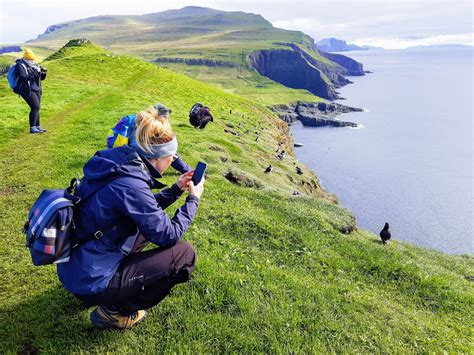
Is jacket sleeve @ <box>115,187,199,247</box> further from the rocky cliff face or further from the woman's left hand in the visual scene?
the rocky cliff face

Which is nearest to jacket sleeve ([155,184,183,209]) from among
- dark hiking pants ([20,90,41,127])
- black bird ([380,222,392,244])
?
black bird ([380,222,392,244])

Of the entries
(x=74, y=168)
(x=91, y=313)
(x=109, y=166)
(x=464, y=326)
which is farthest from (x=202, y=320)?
(x=74, y=168)

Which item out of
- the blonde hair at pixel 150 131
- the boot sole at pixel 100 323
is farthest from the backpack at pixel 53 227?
the boot sole at pixel 100 323

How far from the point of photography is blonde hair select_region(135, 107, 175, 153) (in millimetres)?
6539

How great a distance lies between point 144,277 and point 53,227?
1.91 meters

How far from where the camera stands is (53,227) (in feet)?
19.2

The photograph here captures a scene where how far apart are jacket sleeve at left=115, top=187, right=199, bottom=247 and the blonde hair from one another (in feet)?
2.99

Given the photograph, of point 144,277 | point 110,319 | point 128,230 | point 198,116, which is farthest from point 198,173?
point 198,116

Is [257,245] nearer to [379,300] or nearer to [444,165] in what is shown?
[379,300]

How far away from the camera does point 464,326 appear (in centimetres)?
1120

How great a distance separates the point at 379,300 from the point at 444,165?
131 metres

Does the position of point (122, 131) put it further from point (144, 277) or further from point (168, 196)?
point (144, 277)

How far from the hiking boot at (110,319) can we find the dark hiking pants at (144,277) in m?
0.28

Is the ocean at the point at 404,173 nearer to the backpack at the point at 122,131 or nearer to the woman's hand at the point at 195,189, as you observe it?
the backpack at the point at 122,131
